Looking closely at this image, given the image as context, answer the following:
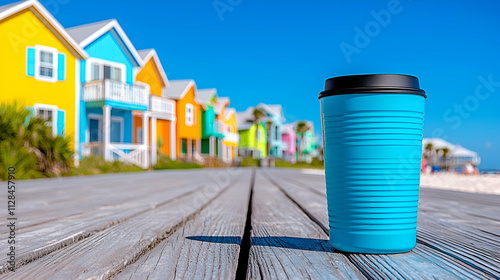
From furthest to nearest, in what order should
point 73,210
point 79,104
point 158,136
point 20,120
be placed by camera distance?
point 158,136, point 79,104, point 20,120, point 73,210

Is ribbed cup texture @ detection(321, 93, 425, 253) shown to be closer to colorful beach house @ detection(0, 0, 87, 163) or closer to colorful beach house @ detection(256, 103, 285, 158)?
colorful beach house @ detection(0, 0, 87, 163)

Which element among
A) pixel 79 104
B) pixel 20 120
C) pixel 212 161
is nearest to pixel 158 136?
pixel 212 161

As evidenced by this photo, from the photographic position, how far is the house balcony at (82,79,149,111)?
16688mm

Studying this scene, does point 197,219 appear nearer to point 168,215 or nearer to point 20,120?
point 168,215

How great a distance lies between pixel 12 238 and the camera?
5.50 ft

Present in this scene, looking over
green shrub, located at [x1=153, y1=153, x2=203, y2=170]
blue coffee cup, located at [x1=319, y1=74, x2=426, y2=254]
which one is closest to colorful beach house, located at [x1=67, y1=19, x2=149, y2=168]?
green shrub, located at [x1=153, y1=153, x2=203, y2=170]

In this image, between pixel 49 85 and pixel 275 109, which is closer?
pixel 49 85

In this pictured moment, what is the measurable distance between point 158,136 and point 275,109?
31.0m

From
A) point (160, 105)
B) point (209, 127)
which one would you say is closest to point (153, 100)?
point (160, 105)

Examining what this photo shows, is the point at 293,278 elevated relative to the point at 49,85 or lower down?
lower down

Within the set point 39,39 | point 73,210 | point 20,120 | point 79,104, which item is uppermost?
point 39,39

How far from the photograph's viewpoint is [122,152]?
679 inches

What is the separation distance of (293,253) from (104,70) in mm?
18579

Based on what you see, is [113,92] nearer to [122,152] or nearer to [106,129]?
[106,129]
